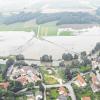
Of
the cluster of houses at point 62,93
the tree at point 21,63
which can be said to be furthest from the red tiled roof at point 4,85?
the tree at point 21,63

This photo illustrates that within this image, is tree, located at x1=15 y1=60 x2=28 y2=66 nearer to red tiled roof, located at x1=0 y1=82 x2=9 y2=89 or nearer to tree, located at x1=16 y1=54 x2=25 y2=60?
tree, located at x1=16 y1=54 x2=25 y2=60

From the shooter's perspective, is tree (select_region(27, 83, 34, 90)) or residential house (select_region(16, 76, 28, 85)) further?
residential house (select_region(16, 76, 28, 85))

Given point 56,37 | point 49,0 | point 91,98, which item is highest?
point 49,0

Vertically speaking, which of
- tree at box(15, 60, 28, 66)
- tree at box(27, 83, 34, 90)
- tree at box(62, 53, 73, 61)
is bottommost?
tree at box(27, 83, 34, 90)

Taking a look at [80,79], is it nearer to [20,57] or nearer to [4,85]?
[4,85]

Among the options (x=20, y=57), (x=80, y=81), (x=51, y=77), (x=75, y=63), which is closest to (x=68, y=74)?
(x=51, y=77)

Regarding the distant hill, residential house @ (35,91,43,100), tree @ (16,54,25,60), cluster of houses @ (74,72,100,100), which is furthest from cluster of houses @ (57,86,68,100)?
the distant hill

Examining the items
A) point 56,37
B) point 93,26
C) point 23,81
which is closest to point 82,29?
point 93,26

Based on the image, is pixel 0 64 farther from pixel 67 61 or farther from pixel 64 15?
pixel 64 15
